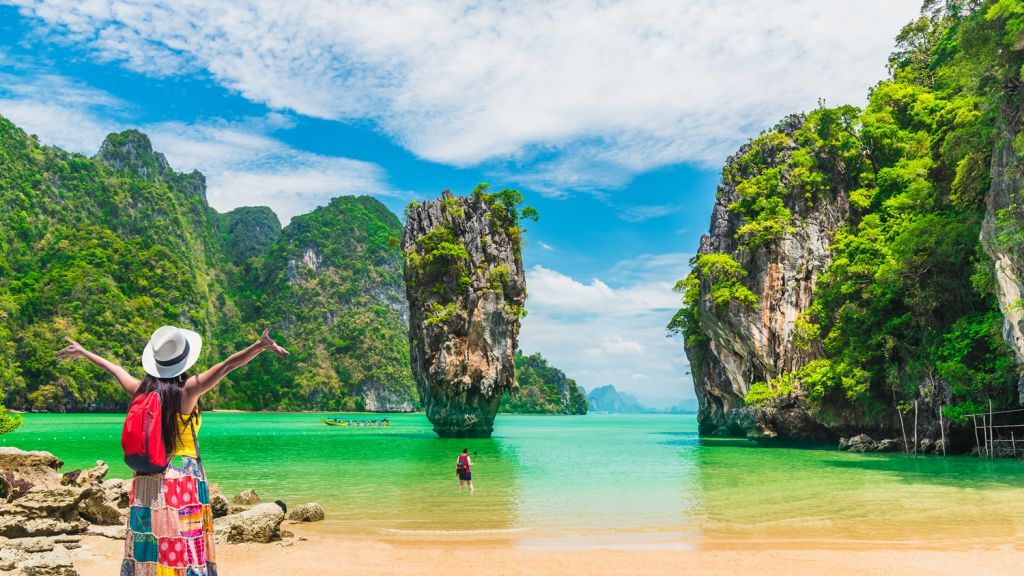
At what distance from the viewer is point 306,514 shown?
1132 centimetres

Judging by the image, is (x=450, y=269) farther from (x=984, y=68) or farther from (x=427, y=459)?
(x=984, y=68)

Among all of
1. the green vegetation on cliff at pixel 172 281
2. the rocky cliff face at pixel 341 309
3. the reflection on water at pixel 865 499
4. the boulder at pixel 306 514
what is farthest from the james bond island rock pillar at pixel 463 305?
the rocky cliff face at pixel 341 309

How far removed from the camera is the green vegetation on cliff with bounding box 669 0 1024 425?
18.9 metres

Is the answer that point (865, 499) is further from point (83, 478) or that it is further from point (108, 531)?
point (83, 478)

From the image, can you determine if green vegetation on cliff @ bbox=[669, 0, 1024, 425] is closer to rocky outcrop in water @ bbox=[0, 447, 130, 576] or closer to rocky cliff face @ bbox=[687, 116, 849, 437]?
rocky cliff face @ bbox=[687, 116, 849, 437]

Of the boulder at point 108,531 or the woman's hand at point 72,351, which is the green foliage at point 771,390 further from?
the woman's hand at point 72,351

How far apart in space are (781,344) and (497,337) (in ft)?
47.9

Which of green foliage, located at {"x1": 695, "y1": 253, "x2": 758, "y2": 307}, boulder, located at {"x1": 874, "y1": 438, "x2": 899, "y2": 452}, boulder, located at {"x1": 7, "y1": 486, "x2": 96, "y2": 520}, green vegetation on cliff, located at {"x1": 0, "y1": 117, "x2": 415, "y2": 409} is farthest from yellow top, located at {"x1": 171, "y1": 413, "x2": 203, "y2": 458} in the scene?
green vegetation on cliff, located at {"x1": 0, "y1": 117, "x2": 415, "y2": 409}

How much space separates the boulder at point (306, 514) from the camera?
11281 millimetres

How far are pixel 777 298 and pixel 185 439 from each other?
30732mm

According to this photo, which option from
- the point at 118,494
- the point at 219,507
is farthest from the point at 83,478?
the point at 219,507

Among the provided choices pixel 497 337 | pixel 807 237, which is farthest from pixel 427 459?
pixel 807 237

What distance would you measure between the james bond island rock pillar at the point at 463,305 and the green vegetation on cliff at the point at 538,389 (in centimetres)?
8264

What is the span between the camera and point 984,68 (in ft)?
56.9
